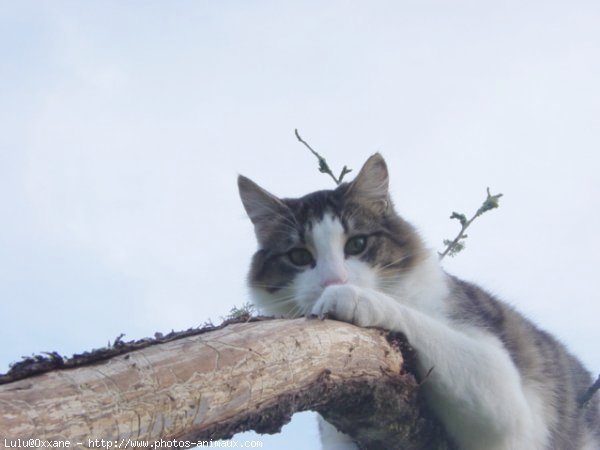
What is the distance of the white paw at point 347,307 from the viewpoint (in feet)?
8.98

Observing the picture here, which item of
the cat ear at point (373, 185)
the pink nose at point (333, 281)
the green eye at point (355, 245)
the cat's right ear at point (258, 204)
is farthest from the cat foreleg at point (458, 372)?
the cat's right ear at point (258, 204)

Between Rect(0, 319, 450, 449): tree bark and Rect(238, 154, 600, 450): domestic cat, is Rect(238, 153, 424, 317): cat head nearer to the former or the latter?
Rect(238, 154, 600, 450): domestic cat

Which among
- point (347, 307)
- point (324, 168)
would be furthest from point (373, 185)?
point (347, 307)

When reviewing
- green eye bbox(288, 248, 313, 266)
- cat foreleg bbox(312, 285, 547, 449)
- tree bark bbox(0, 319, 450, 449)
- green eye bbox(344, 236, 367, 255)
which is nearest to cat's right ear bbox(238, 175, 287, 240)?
green eye bbox(288, 248, 313, 266)

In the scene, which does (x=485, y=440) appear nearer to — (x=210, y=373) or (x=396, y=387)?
(x=396, y=387)

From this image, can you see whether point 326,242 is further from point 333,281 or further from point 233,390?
point 233,390

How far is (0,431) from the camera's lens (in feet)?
4.68

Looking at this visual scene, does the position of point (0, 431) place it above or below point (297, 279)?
below

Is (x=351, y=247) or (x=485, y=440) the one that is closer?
(x=485, y=440)

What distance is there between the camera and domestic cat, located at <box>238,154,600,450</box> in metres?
3.00

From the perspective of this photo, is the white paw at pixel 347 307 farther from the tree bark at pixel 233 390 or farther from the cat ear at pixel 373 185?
the cat ear at pixel 373 185

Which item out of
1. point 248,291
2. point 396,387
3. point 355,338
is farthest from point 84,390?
point 248,291

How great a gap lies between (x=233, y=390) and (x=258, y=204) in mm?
2590

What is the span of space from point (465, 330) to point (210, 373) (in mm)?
2003
